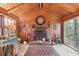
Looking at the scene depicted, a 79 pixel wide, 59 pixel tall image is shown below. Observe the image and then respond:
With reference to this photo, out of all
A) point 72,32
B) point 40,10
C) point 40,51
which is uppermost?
point 40,10

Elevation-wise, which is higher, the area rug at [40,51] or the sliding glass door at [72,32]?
the sliding glass door at [72,32]

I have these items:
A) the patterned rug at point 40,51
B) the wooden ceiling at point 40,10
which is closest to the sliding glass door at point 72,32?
the wooden ceiling at point 40,10

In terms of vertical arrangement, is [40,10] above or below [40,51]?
above

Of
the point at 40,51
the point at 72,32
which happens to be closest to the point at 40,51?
the point at 40,51

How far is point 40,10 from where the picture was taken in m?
2.61

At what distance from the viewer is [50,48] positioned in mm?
2619

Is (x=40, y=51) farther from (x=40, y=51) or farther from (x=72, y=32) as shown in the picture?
(x=72, y=32)

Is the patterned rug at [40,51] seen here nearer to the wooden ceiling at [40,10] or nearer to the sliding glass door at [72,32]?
the sliding glass door at [72,32]

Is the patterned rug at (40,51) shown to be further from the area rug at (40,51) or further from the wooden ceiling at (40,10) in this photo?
the wooden ceiling at (40,10)

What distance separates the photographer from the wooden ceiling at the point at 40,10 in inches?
101

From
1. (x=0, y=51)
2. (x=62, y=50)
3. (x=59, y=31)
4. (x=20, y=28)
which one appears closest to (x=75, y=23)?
(x=59, y=31)

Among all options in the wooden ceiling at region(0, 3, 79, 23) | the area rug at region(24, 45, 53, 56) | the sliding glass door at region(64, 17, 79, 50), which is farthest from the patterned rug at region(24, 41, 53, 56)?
the wooden ceiling at region(0, 3, 79, 23)

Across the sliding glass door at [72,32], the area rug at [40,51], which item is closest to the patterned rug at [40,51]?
the area rug at [40,51]

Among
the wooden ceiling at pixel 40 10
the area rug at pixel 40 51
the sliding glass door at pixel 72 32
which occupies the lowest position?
the area rug at pixel 40 51
